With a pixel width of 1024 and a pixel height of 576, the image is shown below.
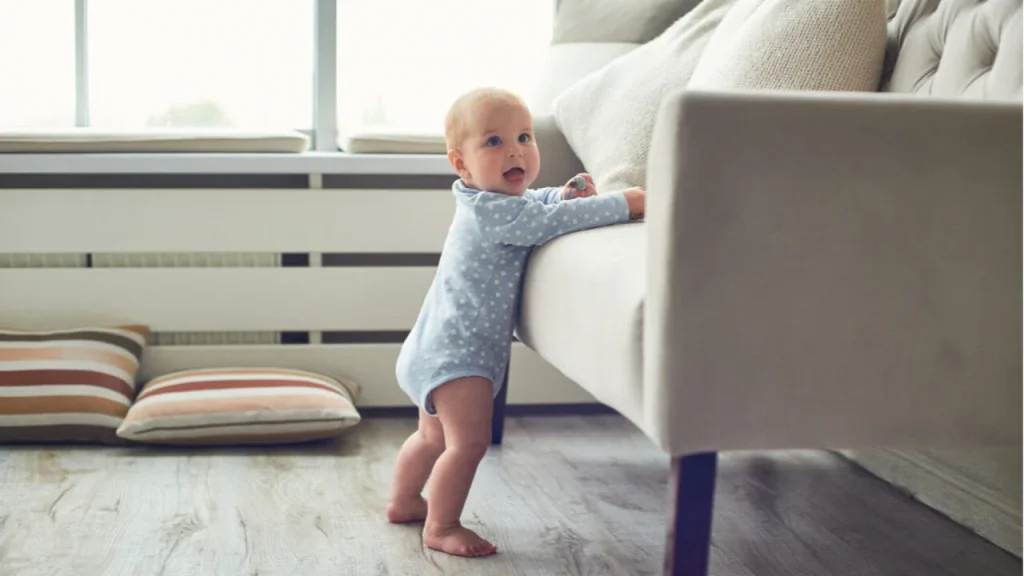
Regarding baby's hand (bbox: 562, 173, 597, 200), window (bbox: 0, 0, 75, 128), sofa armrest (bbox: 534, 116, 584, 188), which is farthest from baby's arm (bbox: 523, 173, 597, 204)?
window (bbox: 0, 0, 75, 128)

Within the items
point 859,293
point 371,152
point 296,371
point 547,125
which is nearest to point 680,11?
point 547,125

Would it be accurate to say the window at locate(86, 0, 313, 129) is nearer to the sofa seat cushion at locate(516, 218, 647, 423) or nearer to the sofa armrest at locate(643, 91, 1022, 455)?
the sofa seat cushion at locate(516, 218, 647, 423)

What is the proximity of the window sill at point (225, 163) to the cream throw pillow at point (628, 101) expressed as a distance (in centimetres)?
48

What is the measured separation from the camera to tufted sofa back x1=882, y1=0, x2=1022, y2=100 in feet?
4.23

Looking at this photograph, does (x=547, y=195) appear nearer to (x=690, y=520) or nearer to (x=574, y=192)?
(x=574, y=192)

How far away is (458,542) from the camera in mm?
1446

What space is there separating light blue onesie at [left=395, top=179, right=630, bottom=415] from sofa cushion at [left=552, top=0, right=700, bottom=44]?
3.25ft

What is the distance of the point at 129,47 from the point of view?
2.78 meters

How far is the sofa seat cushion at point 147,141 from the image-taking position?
2.30 meters

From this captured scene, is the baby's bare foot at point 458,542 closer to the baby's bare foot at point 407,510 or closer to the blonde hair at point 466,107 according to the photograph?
the baby's bare foot at point 407,510

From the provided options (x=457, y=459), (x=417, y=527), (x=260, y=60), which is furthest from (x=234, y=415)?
(x=260, y=60)

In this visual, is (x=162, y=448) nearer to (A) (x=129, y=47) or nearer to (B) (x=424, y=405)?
(B) (x=424, y=405)

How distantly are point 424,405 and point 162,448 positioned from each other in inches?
28.9

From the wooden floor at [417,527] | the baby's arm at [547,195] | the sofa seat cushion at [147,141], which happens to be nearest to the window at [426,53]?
the sofa seat cushion at [147,141]
